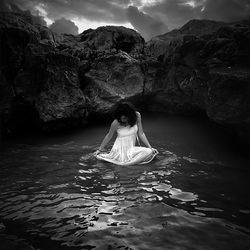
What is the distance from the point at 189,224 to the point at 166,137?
318 inches

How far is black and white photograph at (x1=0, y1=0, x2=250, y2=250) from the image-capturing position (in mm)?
5098

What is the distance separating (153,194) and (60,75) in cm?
910

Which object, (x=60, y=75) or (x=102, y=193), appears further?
(x=60, y=75)

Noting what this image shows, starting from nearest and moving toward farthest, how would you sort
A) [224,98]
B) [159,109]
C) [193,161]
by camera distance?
[193,161] < [224,98] < [159,109]

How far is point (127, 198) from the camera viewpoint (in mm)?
6387

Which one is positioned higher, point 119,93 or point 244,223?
point 119,93

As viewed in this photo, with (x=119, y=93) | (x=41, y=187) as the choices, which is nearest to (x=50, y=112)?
(x=119, y=93)

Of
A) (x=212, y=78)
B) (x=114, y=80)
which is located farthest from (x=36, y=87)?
(x=212, y=78)

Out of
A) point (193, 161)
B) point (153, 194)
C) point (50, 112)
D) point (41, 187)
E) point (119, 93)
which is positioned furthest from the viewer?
point (119, 93)

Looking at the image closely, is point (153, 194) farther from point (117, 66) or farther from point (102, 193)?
point (117, 66)

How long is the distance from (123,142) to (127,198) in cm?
310

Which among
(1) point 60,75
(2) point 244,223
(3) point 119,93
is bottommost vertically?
(2) point 244,223

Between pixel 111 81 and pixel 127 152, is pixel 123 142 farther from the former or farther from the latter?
pixel 111 81

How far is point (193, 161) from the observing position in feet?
30.9
